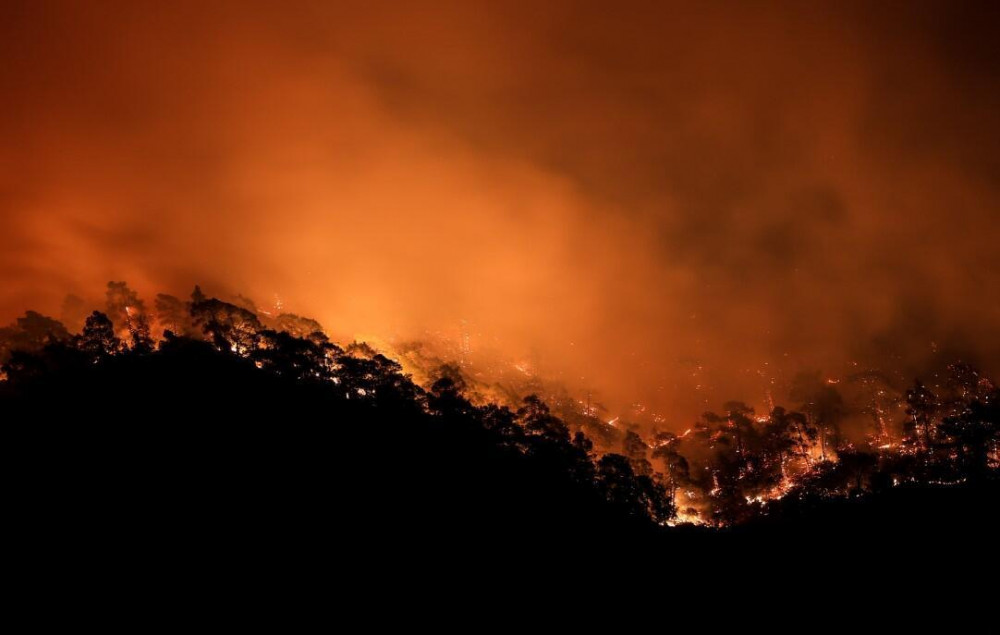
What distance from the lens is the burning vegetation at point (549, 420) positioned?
4722 centimetres

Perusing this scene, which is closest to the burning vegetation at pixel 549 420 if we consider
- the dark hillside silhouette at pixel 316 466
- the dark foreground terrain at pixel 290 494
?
the dark hillside silhouette at pixel 316 466

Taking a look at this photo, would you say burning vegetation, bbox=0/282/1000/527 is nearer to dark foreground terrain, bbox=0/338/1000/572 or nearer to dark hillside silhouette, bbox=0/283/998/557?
dark hillside silhouette, bbox=0/283/998/557

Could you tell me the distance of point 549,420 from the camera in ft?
193

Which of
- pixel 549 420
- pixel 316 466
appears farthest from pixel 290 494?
pixel 549 420

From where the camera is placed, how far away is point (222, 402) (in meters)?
36.9

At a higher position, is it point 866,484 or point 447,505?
point 866,484

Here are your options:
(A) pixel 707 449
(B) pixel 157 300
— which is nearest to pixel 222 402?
(B) pixel 157 300

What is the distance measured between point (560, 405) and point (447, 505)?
73.2 meters

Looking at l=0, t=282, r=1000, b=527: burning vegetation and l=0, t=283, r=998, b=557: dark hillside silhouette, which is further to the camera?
l=0, t=282, r=1000, b=527: burning vegetation

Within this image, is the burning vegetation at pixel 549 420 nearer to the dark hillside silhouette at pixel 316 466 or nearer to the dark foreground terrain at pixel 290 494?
the dark hillside silhouette at pixel 316 466

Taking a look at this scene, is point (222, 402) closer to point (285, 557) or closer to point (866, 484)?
point (285, 557)

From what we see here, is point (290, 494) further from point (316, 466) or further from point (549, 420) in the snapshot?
point (549, 420)

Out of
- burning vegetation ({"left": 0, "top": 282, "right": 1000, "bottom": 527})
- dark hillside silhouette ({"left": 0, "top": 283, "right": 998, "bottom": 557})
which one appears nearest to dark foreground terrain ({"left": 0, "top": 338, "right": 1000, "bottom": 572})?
dark hillside silhouette ({"left": 0, "top": 283, "right": 998, "bottom": 557})

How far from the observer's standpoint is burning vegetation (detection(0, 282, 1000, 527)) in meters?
47.2
